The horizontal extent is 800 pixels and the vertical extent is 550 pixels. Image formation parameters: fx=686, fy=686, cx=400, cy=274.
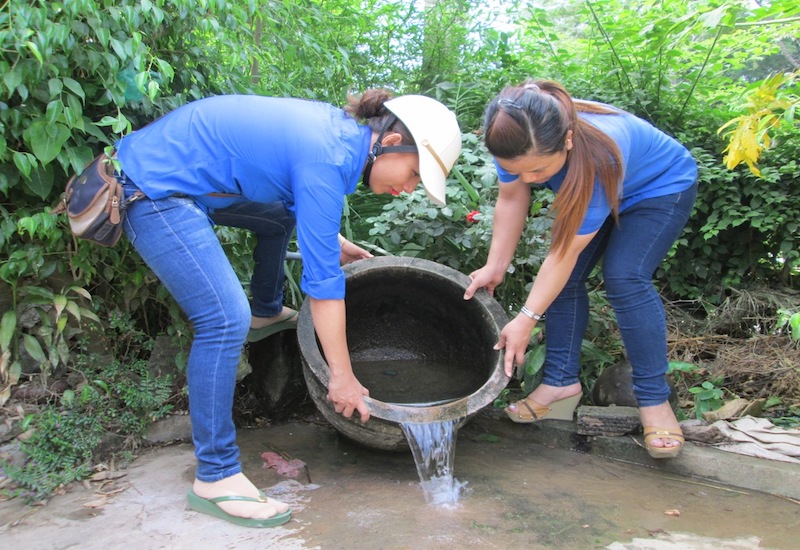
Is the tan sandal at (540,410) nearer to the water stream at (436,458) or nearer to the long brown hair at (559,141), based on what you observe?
the water stream at (436,458)

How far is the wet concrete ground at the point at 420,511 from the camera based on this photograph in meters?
2.21

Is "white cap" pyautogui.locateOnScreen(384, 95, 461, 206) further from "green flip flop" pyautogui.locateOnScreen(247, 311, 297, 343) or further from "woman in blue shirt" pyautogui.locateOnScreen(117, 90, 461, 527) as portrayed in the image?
"green flip flop" pyautogui.locateOnScreen(247, 311, 297, 343)

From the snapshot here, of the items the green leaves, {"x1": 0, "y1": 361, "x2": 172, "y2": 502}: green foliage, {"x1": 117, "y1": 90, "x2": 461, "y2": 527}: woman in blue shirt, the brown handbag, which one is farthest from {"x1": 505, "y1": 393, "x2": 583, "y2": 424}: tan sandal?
the green leaves

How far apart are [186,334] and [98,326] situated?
364mm

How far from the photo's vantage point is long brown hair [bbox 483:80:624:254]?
226 centimetres

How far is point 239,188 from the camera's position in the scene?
2.32m

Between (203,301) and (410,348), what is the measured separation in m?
1.62

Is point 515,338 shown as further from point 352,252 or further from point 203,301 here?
point 203,301

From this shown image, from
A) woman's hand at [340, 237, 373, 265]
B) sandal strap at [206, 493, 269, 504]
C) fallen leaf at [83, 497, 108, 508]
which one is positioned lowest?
fallen leaf at [83, 497, 108, 508]

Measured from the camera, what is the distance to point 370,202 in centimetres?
437

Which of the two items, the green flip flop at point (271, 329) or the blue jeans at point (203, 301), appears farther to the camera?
the green flip flop at point (271, 329)

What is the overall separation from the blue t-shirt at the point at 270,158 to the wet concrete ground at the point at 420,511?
804mm

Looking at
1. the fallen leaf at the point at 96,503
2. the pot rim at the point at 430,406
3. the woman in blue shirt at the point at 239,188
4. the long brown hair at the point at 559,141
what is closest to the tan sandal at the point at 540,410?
the pot rim at the point at 430,406

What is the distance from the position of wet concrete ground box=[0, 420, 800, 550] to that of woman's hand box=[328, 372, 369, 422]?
349 millimetres
